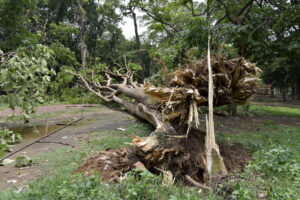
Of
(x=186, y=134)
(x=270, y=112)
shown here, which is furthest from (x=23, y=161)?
(x=270, y=112)

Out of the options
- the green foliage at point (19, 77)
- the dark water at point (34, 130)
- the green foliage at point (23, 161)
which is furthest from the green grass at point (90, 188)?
the dark water at point (34, 130)

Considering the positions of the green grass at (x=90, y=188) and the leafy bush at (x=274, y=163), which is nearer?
the green grass at (x=90, y=188)

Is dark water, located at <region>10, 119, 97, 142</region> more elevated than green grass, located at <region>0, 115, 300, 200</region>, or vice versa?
dark water, located at <region>10, 119, 97, 142</region>

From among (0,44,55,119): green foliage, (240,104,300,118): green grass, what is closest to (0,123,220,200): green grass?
(0,44,55,119): green foliage

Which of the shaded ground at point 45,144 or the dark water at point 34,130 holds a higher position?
the dark water at point 34,130

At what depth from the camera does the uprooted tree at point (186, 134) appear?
295 cm

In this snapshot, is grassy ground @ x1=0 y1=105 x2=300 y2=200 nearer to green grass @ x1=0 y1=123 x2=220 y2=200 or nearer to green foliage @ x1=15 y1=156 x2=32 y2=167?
green grass @ x1=0 y1=123 x2=220 y2=200

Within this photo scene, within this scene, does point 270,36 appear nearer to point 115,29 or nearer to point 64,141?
point 64,141

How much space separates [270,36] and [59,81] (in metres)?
12.1

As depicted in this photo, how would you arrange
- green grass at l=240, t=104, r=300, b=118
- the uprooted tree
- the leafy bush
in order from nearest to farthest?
the leafy bush
the uprooted tree
green grass at l=240, t=104, r=300, b=118

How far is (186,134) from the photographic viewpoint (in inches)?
132

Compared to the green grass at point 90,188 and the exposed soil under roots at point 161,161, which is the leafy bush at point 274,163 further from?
the green grass at point 90,188

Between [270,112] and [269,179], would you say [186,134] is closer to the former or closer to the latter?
[269,179]

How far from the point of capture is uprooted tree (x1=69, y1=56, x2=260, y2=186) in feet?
9.68
